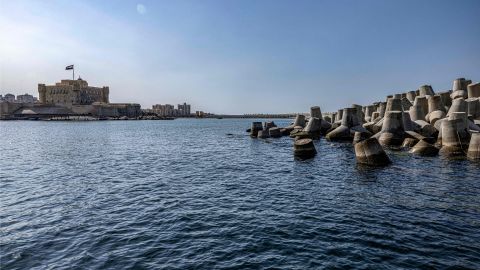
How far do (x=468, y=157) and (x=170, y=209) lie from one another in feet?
78.6

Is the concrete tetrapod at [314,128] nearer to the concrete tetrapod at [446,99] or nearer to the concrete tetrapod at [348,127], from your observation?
the concrete tetrapod at [348,127]

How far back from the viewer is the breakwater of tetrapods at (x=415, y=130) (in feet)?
84.3

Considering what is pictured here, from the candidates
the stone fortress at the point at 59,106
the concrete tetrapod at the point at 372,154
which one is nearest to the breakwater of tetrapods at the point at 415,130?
the concrete tetrapod at the point at 372,154

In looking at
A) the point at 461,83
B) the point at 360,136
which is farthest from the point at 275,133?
the point at 461,83

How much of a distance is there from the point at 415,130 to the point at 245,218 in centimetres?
2992

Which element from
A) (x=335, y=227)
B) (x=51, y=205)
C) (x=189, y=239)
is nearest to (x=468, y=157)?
(x=335, y=227)

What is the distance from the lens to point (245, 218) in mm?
13414

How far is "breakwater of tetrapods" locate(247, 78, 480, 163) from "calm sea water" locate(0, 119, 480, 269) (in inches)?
107

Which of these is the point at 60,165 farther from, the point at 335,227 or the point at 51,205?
the point at 335,227

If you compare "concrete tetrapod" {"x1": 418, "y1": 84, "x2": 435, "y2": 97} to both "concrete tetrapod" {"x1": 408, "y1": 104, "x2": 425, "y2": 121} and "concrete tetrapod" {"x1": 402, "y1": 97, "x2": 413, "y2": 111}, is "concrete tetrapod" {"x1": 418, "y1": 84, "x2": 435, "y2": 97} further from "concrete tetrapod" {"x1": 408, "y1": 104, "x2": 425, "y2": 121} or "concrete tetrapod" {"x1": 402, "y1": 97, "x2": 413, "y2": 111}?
"concrete tetrapod" {"x1": 408, "y1": 104, "x2": 425, "y2": 121}

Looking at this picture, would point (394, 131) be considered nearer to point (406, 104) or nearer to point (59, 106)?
point (406, 104)

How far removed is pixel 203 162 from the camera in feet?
98.2

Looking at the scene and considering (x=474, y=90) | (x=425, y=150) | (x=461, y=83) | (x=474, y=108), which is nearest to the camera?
Answer: (x=425, y=150)

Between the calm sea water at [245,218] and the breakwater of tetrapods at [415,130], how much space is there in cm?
272
